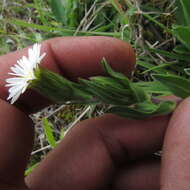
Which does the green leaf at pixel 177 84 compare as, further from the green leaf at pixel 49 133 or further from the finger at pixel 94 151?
the green leaf at pixel 49 133

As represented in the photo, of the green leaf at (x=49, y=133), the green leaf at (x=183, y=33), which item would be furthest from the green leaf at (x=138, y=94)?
the green leaf at (x=49, y=133)

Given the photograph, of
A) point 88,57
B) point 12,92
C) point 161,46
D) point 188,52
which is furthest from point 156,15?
point 12,92

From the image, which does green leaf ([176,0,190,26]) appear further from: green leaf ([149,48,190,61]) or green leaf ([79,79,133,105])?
green leaf ([79,79,133,105])

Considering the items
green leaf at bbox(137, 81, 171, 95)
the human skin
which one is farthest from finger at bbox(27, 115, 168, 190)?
green leaf at bbox(137, 81, 171, 95)

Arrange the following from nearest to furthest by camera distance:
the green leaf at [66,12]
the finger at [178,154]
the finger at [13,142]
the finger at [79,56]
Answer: the finger at [178,154] < the finger at [13,142] < the finger at [79,56] < the green leaf at [66,12]

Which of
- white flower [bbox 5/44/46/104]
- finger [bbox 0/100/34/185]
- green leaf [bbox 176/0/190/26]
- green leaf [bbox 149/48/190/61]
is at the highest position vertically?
green leaf [bbox 176/0/190/26]
